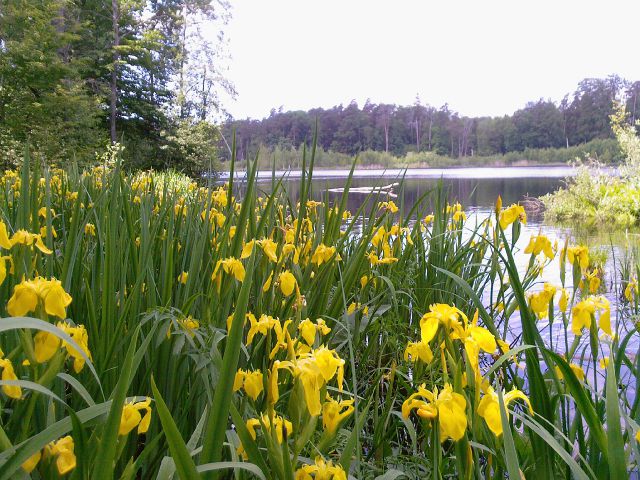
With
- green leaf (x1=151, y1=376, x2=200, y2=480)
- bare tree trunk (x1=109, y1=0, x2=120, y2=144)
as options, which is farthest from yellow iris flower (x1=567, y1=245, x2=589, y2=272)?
bare tree trunk (x1=109, y1=0, x2=120, y2=144)

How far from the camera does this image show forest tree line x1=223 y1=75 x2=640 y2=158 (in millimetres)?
50188

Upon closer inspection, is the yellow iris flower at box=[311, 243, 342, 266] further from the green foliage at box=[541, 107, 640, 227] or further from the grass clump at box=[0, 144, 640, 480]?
the green foliage at box=[541, 107, 640, 227]

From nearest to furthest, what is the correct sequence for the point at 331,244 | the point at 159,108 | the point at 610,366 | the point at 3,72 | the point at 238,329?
the point at 238,329 < the point at 610,366 < the point at 331,244 < the point at 3,72 < the point at 159,108

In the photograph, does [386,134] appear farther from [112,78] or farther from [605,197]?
[605,197]

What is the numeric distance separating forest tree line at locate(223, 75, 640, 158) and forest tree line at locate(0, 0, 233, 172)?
2527 centimetres

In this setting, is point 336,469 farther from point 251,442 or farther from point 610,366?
point 610,366

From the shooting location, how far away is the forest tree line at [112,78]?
Result: 1304 cm

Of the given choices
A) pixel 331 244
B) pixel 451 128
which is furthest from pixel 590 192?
pixel 451 128

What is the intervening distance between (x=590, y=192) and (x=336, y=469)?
11.9m

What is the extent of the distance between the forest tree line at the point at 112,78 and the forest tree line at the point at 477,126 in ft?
82.9

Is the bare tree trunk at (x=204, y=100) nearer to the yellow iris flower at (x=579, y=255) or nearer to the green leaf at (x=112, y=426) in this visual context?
the yellow iris flower at (x=579, y=255)

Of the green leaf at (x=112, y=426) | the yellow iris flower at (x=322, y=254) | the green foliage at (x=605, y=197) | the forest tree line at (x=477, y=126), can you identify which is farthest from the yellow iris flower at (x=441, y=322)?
the forest tree line at (x=477, y=126)

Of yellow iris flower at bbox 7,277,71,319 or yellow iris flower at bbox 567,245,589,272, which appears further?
yellow iris flower at bbox 567,245,589,272

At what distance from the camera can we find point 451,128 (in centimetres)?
5469
